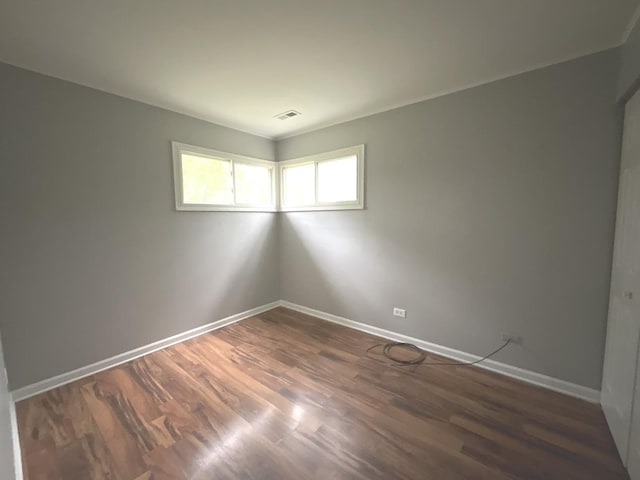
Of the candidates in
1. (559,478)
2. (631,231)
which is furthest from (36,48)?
(559,478)

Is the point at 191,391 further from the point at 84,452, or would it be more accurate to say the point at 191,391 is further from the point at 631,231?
the point at 631,231

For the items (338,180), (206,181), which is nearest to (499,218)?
(338,180)

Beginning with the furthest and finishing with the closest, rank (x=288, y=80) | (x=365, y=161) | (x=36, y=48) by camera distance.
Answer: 1. (x=365, y=161)
2. (x=288, y=80)
3. (x=36, y=48)

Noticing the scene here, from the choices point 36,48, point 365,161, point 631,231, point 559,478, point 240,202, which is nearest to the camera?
point 559,478

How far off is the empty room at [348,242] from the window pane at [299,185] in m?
0.69

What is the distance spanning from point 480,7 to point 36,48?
2.92 meters

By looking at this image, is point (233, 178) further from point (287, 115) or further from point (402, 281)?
point (402, 281)

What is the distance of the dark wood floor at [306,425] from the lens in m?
1.51

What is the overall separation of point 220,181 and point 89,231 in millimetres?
1494

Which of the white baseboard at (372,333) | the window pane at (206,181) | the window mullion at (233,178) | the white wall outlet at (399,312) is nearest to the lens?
the white baseboard at (372,333)

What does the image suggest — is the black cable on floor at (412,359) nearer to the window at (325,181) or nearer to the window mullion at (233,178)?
the window at (325,181)

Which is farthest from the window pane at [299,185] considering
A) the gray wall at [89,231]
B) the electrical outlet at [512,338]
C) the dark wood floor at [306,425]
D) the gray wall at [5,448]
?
the gray wall at [5,448]

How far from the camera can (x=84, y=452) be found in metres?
1.62

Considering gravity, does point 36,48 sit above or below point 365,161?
above
